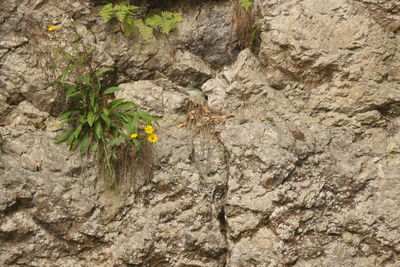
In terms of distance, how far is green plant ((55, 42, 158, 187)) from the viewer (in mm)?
3892

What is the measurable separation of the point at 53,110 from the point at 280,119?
2.54 meters

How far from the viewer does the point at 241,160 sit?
155 inches

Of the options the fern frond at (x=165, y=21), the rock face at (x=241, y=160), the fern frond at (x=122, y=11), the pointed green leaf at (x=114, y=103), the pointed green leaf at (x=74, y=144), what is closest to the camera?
the rock face at (x=241, y=160)

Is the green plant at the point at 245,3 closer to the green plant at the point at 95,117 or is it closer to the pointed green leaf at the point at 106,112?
the green plant at the point at 95,117

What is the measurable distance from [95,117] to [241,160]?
5.21ft

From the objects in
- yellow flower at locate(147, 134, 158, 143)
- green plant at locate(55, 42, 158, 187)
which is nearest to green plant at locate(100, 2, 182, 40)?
green plant at locate(55, 42, 158, 187)

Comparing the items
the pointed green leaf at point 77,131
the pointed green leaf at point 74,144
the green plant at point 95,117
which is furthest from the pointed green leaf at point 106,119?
the pointed green leaf at point 74,144

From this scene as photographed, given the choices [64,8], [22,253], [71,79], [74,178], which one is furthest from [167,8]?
[22,253]

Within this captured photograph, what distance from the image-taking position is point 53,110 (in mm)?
4234

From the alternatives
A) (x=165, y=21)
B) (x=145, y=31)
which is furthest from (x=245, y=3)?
(x=145, y=31)

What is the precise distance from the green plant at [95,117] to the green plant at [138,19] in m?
0.57

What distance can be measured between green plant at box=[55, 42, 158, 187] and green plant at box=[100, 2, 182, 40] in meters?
0.57

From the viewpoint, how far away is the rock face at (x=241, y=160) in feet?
12.3

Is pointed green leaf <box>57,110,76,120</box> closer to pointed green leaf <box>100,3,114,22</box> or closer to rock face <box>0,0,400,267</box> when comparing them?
rock face <box>0,0,400,267</box>
